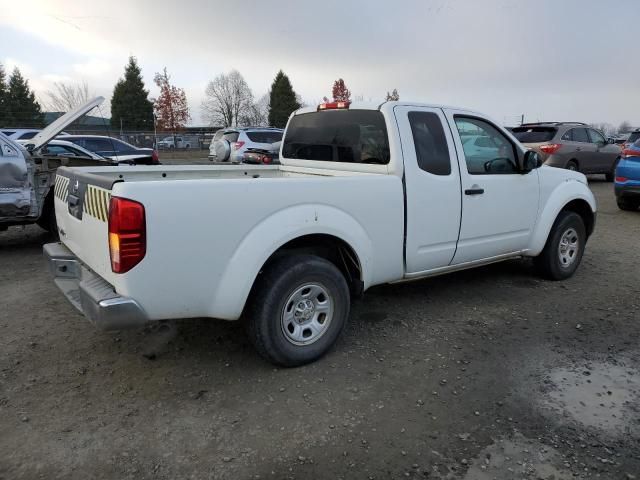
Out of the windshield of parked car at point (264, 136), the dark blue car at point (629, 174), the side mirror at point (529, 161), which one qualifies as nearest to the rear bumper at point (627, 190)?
the dark blue car at point (629, 174)

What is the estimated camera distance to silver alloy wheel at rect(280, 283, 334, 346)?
336 cm

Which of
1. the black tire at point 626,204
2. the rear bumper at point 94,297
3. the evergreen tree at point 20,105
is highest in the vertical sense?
the evergreen tree at point 20,105

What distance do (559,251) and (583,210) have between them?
2.17ft

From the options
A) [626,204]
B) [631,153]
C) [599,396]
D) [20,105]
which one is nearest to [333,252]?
[599,396]

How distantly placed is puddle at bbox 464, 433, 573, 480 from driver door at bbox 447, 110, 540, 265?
6.33ft

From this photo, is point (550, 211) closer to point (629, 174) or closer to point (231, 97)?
point (629, 174)

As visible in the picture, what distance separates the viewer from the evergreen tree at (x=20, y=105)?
35.0 m

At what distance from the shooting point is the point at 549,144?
13516 millimetres

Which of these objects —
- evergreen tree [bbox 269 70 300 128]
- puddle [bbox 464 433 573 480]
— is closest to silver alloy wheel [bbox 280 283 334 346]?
puddle [bbox 464 433 573 480]

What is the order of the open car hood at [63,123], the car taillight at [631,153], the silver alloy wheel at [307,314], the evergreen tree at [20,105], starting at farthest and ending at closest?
the evergreen tree at [20,105]
the car taillight at [631,153]
the open car hood at [63,123]
the silver alloy wheel at [307,314]

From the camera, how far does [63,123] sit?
20.0ft

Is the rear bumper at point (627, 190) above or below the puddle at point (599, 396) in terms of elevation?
above

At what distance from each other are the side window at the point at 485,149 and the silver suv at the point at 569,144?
932 centimetres

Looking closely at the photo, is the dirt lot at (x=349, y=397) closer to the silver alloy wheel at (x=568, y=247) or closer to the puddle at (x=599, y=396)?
the puddle at (x=599, y=396)
